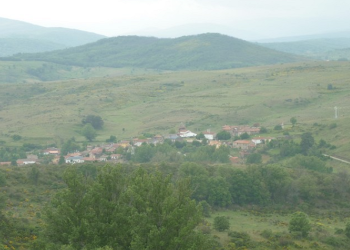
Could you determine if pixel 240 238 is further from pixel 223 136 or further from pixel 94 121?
pixel 94 121

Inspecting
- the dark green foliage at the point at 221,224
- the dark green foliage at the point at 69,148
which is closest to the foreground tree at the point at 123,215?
the dark green foliage at the point at 221,224

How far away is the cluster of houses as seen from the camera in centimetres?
5722

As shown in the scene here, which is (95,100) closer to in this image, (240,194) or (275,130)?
(275,130)

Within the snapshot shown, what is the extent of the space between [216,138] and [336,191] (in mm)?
32215

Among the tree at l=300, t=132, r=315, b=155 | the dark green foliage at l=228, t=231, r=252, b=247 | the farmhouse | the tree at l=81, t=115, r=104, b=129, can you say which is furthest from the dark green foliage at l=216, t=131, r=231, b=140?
the dark green foliage at l=228, t=231, r=252, b=247

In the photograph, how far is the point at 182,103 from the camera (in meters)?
98.5

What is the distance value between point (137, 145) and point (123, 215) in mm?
47629

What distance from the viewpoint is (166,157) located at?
5231 centimetres

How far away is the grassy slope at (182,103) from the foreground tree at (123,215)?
4152 cm

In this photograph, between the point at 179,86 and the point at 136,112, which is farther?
the point at 179,86

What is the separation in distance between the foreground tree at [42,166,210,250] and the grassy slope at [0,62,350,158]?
41.5 meters

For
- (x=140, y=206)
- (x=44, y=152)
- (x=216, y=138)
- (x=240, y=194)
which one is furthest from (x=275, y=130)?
(x=140, y=206)

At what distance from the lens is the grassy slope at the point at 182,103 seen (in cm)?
7869

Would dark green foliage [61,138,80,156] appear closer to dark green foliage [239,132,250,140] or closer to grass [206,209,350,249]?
dark green foliage [239,132,250,140]
